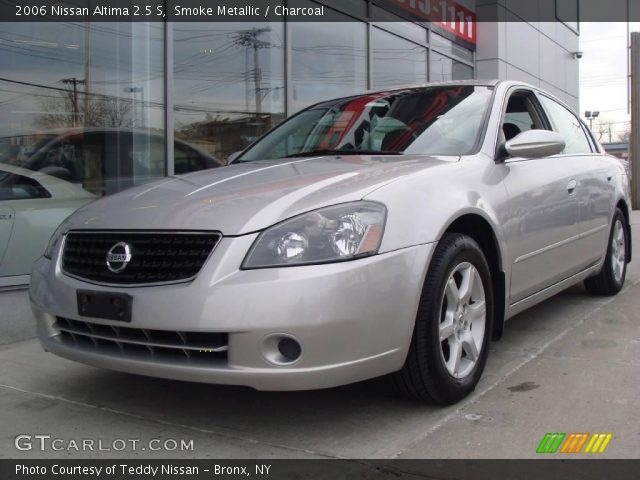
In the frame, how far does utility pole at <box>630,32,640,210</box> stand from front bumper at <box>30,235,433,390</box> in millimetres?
16937

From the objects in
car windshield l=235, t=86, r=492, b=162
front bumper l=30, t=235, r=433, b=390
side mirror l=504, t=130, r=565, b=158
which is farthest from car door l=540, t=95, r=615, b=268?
front bumper l=30, t=235, r=433, b=390

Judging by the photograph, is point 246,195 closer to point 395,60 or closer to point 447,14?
point 395,60

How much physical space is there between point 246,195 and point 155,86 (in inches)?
155

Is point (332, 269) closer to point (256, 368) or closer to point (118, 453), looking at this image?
point (256, 368)

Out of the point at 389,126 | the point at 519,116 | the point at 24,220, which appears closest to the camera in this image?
the point at 389,126

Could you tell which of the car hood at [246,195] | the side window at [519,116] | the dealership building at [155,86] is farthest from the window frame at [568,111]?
the dealership building at [155,86]

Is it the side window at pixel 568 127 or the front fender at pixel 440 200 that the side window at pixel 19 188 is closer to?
the front fender at pixel 440 200

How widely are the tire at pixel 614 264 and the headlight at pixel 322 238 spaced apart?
327 cm

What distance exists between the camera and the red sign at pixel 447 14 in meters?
11.0

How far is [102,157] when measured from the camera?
610 cm

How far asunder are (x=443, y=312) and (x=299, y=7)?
6.21 m

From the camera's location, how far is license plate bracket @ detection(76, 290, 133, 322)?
2.72m

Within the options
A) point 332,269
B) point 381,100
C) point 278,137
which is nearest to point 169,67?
point 278,137

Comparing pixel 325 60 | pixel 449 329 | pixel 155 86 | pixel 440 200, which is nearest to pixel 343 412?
pixel 449 329
